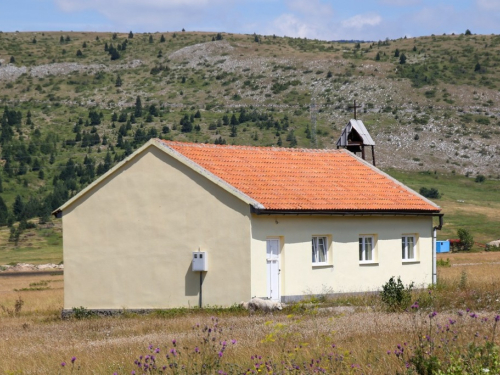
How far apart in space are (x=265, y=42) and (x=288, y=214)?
12651 centimetres

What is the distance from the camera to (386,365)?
11.8m

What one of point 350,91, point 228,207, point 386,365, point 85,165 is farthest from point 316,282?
point 350,91

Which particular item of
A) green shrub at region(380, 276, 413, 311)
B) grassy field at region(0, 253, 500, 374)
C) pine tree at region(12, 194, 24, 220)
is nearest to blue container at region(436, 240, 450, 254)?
pine tree at region(12, 194, 24, 220)

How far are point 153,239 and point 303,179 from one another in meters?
5.29

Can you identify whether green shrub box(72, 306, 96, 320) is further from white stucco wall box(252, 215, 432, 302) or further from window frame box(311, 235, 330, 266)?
window frame box(311, 235, 330, 266)

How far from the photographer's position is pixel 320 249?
28.2 m

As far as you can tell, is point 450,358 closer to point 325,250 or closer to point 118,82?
point 325,250

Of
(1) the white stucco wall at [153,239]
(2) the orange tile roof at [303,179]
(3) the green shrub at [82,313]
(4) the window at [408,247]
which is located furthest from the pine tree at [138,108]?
(3) the green shrub at [82,313]

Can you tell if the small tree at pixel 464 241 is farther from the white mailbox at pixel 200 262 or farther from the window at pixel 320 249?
the white mailbox at pixel 200 262

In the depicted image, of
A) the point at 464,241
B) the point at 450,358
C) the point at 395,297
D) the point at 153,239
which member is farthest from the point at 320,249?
the point at 464,241

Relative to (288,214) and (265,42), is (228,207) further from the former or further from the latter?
(265,42)

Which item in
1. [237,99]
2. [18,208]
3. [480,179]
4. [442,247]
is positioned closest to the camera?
[442,247]

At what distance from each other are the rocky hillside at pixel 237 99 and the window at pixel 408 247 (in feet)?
197

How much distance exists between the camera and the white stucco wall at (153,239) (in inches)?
1035
